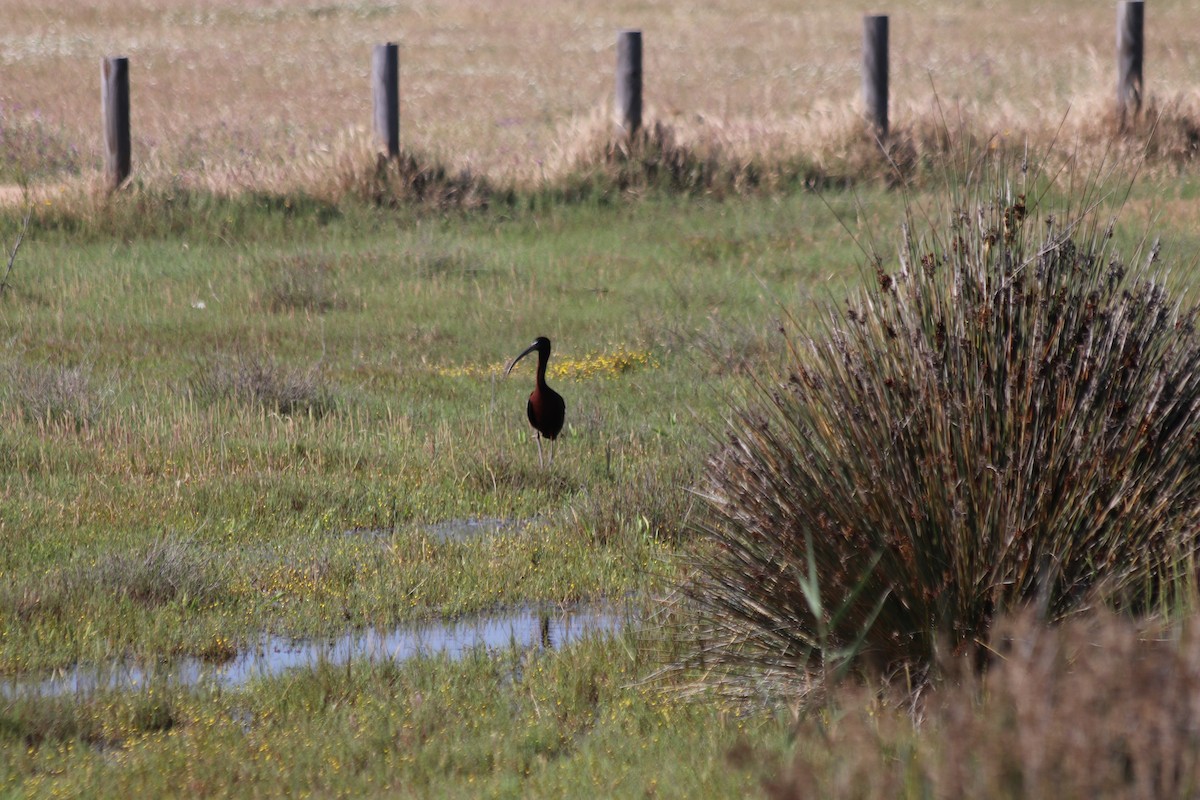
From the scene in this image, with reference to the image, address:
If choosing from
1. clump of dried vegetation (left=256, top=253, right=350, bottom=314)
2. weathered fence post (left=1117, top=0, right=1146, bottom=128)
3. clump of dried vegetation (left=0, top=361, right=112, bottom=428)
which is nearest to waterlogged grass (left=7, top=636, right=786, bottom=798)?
clump of dried vegetation (left=0, top=361, right=112, bottom=428)

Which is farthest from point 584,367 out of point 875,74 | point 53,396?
point 875,74

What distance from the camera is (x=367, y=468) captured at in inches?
324

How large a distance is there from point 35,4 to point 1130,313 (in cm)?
4939

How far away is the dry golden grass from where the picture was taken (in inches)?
669

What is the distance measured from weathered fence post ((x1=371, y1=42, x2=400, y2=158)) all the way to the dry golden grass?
232 mm

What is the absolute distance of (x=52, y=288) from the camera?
12227 millimetres

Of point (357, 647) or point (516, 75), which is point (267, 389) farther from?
point (516, 75)

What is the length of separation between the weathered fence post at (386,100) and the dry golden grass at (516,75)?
232 mm

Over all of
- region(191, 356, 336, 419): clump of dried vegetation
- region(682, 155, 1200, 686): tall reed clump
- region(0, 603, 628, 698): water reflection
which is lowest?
region(0, 603, 628, 698): water reflection

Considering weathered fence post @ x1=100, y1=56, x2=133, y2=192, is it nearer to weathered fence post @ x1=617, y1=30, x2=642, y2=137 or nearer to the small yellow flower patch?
weathered fence post @ x1=617, y1=30, x2=642, y2=137

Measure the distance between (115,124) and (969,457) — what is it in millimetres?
11814

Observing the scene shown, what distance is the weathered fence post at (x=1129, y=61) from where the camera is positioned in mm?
16766

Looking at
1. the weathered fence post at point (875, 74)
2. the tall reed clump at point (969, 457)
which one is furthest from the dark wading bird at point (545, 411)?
the weathered fence post at point (875, 74)

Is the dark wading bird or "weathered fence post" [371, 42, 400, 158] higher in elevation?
"weathered fence post" [371, 42, 400, 158]
